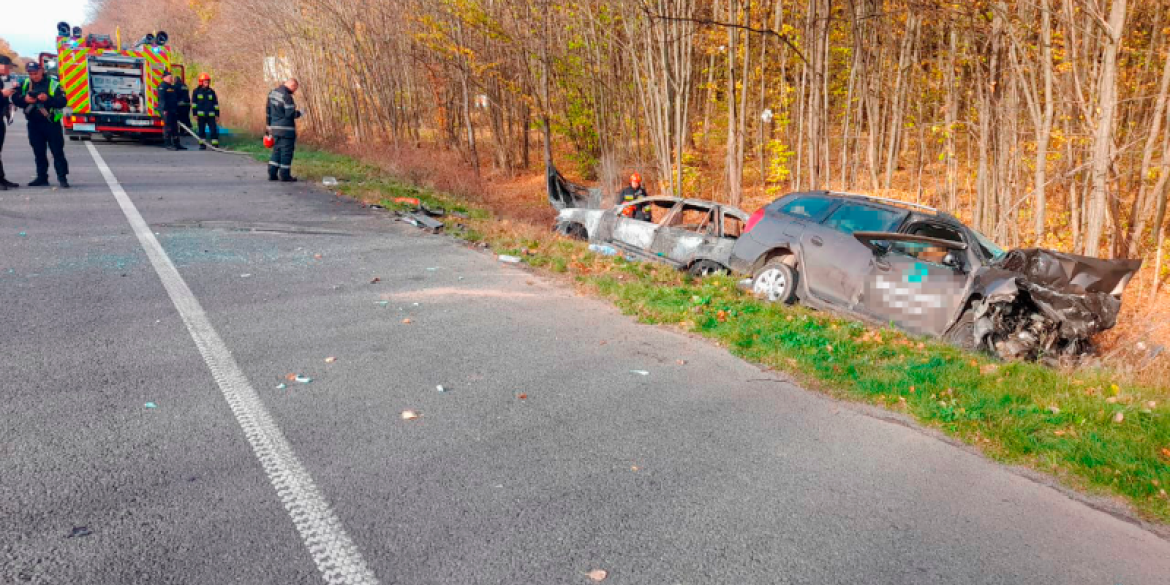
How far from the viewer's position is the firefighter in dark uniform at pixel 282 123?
14.2 m

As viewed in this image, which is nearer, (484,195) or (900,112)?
(900,112)

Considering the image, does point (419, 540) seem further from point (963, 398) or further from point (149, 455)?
point (963, 398)

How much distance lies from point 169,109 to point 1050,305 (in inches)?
857

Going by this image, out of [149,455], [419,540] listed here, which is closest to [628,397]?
[419,540]

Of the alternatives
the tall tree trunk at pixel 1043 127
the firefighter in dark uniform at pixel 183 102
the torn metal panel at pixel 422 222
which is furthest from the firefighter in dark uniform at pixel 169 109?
the tall tree trunk at pixel 1043 127

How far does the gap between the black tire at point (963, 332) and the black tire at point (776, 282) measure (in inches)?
70.1

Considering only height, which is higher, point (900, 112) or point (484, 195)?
point (900, 112)

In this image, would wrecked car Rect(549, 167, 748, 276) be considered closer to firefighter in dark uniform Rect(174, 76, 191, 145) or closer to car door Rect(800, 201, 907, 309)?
car door Rect(800, 201, 907, 309)

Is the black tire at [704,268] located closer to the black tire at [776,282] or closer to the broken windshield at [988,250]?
the black tire at [776,282]

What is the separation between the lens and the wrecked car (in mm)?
10852

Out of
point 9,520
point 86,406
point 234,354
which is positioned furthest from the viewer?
point 234,354

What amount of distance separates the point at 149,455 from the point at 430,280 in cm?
464

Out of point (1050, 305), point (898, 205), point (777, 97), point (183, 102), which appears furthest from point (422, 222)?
point (183, 102)

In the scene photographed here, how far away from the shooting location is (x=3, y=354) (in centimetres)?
544
